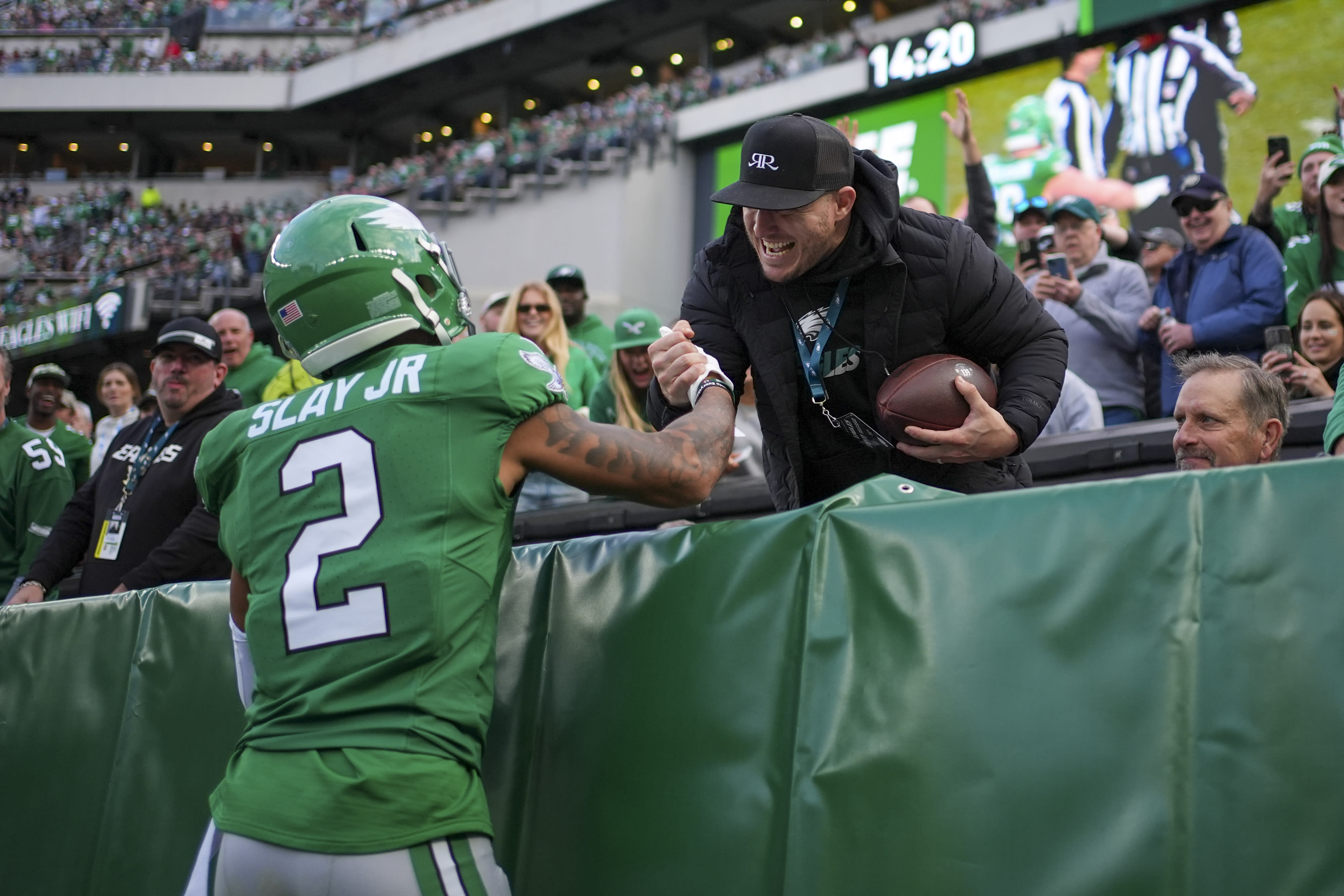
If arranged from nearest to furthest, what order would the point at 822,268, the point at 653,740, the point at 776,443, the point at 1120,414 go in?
the point at 653,740, the point at 822,268, the point at 776,443, the point at 1120,414

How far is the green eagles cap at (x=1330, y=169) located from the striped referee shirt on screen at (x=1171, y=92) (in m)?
11.8

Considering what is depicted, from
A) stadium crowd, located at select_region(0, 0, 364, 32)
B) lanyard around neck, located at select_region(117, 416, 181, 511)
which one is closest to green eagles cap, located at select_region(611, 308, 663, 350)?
lanyard around neck, located at select_region(117, 416, 181, 511)

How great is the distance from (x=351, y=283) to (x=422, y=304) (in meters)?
0.14

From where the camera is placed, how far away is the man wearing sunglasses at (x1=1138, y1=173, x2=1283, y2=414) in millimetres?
6031

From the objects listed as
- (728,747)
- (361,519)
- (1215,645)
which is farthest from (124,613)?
(1215,645)

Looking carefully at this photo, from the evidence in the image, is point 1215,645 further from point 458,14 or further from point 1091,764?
point 458,14

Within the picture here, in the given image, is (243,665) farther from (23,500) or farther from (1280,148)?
(1280,148)

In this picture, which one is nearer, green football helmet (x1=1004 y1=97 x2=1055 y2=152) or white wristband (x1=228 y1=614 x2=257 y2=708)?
white wristband (x1=228 y1=614 x2=257 y2=708)

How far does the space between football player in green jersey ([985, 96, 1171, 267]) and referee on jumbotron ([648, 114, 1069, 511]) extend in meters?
14.5

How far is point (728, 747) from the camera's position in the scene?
7.52 feet

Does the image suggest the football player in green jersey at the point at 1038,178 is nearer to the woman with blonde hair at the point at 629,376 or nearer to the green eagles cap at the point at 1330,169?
the green eagles cap at the point at 1330,169

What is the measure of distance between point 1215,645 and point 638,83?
111 feet

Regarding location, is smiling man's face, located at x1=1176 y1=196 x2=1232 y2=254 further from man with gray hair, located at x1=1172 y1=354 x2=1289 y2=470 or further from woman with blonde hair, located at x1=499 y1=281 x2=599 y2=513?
woman with blonde hair, located at x1=499 y1=281 x2=599 y2=513

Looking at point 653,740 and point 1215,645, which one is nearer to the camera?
point 1215,645
